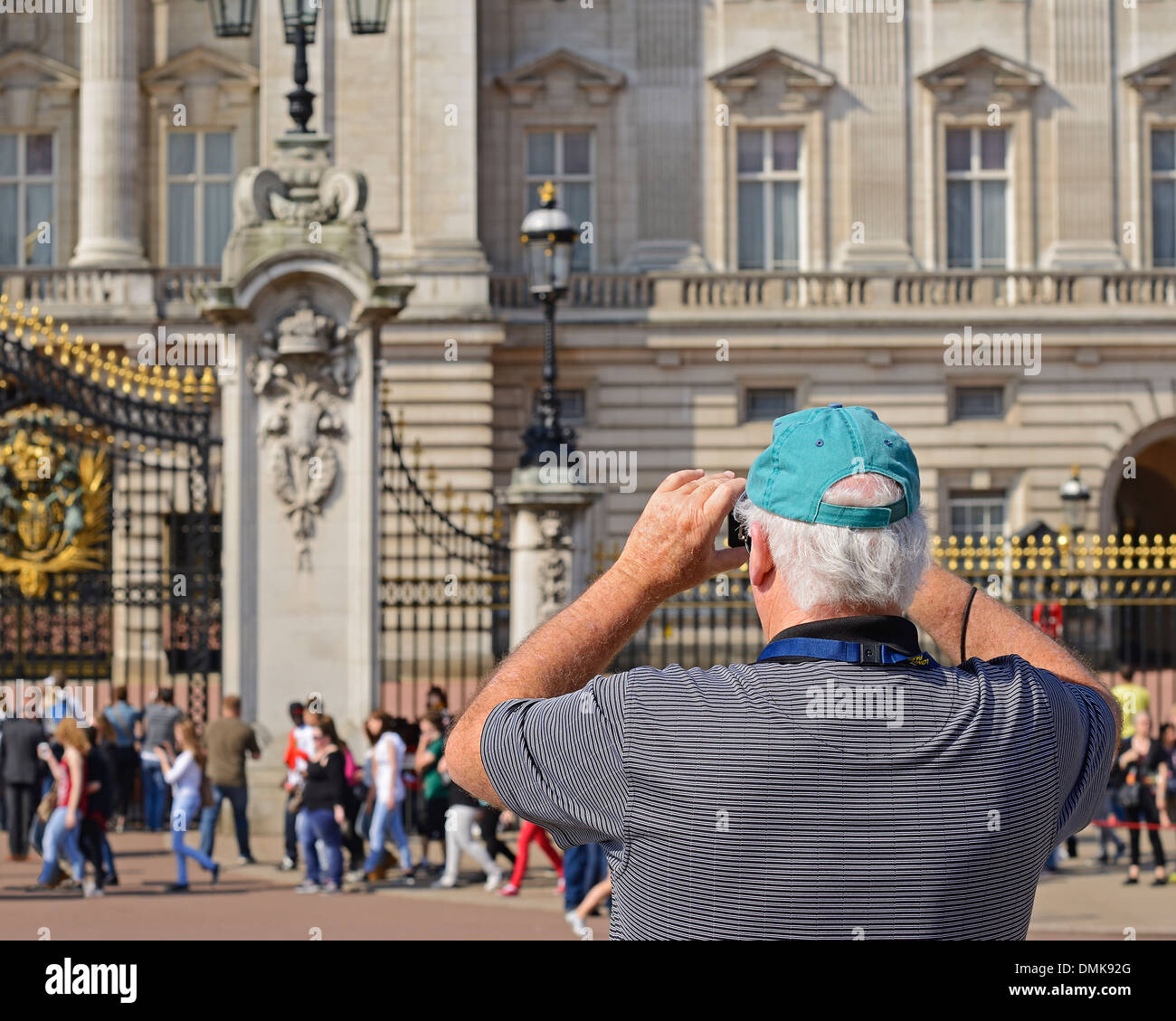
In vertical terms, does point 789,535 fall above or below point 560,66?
below

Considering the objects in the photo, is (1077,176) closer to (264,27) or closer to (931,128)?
(931,128)

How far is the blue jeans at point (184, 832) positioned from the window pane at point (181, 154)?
68.9 ft

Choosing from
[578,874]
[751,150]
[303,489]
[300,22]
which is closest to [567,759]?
[578,874]

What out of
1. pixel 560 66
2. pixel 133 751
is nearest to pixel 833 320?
pixel 560 66

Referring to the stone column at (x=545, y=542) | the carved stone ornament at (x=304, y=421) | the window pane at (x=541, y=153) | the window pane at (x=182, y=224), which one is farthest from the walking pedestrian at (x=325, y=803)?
the window pane at (x=541, y=153)

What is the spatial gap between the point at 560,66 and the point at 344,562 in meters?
19.7

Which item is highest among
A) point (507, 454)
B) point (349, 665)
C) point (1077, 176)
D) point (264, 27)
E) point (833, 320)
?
point (264, 27)

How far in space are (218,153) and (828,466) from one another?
103 ft

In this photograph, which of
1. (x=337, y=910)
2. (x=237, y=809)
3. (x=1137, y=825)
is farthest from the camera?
(x=1137, y=825)

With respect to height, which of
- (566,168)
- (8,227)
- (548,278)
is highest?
(566,168)

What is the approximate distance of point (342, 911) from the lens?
12.2 meters

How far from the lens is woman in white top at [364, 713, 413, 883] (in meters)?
13.5

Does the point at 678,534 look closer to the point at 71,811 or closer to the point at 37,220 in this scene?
the point at 71,811

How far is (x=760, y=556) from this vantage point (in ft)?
8.49
